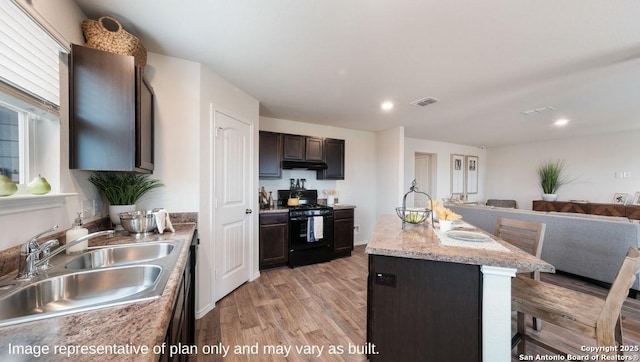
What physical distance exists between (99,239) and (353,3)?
227 cm

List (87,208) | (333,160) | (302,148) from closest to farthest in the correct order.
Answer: (87,208) → (302,148) → (333,160)

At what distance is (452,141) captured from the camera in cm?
608

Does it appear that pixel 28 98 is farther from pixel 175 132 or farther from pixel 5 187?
pixel 175 132

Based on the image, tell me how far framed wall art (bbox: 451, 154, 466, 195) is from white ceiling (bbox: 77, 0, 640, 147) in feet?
9.83

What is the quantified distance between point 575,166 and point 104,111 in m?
8.19

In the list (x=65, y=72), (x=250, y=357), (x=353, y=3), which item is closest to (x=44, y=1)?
(x=65, y=72)

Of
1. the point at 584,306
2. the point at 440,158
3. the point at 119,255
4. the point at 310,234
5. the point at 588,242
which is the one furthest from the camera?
the point at 440,158

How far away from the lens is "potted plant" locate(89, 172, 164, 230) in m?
1.85

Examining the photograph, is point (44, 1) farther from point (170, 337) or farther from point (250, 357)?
point (250, 357)

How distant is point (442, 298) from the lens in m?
1.37

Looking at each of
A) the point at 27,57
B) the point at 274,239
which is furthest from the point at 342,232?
the point at 27,57

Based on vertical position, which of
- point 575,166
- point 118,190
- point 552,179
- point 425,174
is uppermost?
point 575,166

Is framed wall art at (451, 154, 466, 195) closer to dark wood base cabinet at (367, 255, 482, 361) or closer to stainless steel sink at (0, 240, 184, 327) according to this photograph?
dark wood base cabinet at (367, 255, 482, 361)

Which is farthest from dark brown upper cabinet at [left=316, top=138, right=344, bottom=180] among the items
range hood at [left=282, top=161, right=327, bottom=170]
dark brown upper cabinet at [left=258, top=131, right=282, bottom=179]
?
dark brown upper cabinet at [left=258, top=131, right=282, bottom=179]
